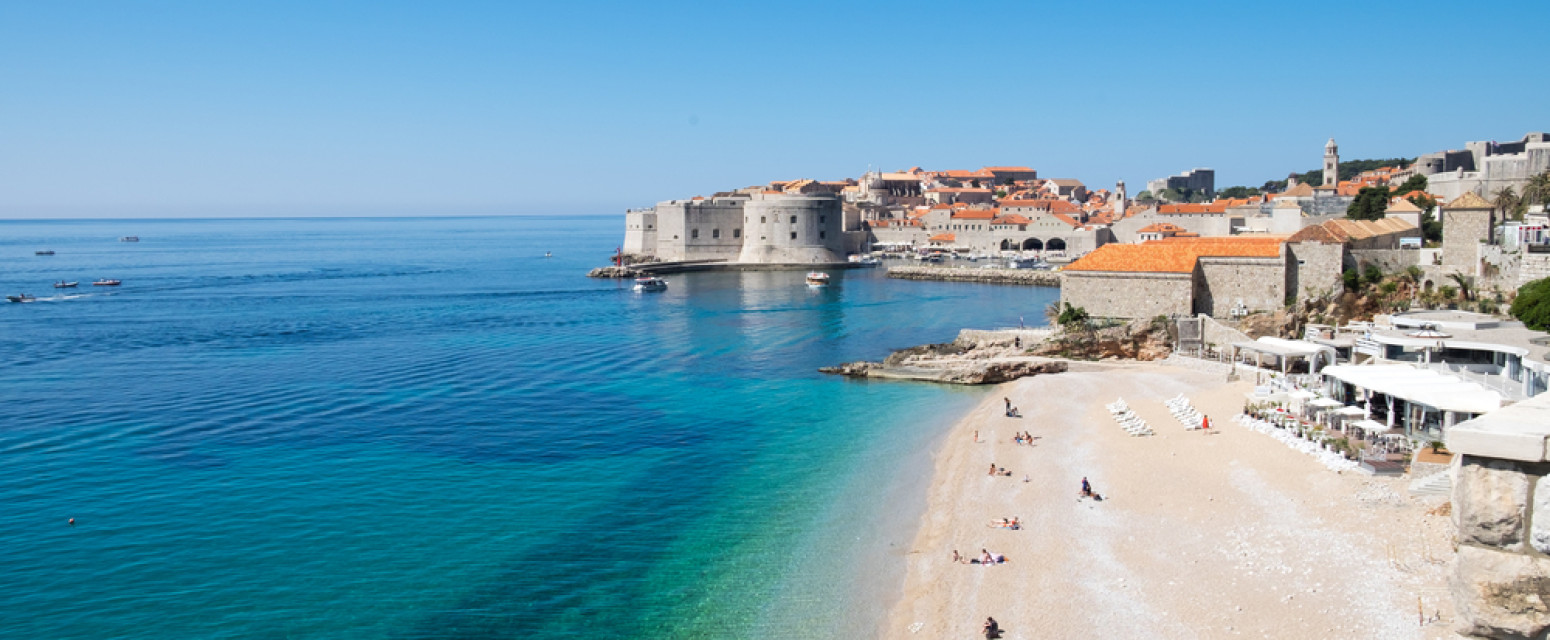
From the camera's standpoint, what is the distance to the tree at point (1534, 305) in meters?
16.6

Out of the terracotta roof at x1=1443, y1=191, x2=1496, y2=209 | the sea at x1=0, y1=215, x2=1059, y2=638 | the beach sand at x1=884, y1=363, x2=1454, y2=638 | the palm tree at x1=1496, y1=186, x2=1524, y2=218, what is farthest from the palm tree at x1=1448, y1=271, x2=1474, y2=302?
the palm tree at x1=1496, y1=186, x2=1524, y2=218

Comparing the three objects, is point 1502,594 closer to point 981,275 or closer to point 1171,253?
point 1171,253

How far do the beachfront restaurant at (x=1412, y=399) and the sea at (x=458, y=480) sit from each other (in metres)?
6.09

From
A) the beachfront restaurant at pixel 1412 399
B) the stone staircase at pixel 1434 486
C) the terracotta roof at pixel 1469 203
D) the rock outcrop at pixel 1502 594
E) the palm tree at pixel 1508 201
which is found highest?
the palm tree at pixel 1508 201

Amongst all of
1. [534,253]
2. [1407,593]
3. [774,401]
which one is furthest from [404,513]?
[534,253]

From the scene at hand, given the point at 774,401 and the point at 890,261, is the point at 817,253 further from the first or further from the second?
the point at 774,401

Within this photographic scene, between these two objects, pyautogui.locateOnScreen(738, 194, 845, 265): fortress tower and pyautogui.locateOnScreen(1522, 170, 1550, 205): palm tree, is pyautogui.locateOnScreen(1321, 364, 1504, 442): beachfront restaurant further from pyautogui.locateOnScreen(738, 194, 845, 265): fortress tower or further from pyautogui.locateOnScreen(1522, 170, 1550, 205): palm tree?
pyautogui.locateOnScreen(738, 194, 845, 265): fortress tower

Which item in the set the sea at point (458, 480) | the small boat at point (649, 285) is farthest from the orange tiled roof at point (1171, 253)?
the small boat at point (649, 285)

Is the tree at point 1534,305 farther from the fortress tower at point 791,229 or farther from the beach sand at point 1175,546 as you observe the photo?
the fortress tower at point 791,229

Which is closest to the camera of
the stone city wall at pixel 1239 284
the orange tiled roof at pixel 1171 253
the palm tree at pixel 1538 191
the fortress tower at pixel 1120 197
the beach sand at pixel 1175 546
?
the beach sand at pixel 1175 546

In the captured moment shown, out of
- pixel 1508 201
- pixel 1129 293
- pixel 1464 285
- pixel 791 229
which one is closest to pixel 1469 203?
pixel 1464 285

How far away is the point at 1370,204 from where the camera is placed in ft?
114

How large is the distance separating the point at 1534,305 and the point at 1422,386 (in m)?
6.13

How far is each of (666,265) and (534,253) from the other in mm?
37090
